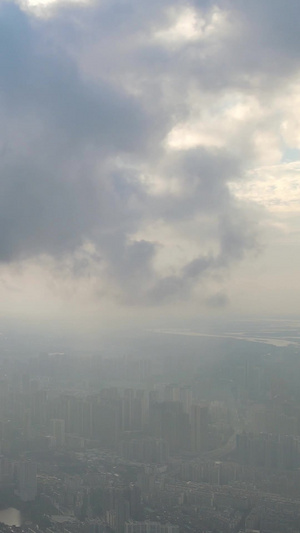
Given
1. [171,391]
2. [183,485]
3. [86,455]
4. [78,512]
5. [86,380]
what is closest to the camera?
[78,512]

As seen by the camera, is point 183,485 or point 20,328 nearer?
point 183,485

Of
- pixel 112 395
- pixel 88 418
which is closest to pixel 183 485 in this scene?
pixel 88 418

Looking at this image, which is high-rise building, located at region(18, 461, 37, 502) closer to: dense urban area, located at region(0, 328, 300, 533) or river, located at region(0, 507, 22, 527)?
dense urban area, located at region(0, 328, 300, 533)

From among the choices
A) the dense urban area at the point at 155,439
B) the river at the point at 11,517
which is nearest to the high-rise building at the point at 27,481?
the dense urban area at the point at 155,439

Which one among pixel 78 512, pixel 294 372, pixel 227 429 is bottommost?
pixel 78 512

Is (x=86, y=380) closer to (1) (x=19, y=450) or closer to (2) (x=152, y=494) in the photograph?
(1) (x=19, y=450)

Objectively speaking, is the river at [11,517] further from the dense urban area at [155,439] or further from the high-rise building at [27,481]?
the high-rise building at [27,481]
